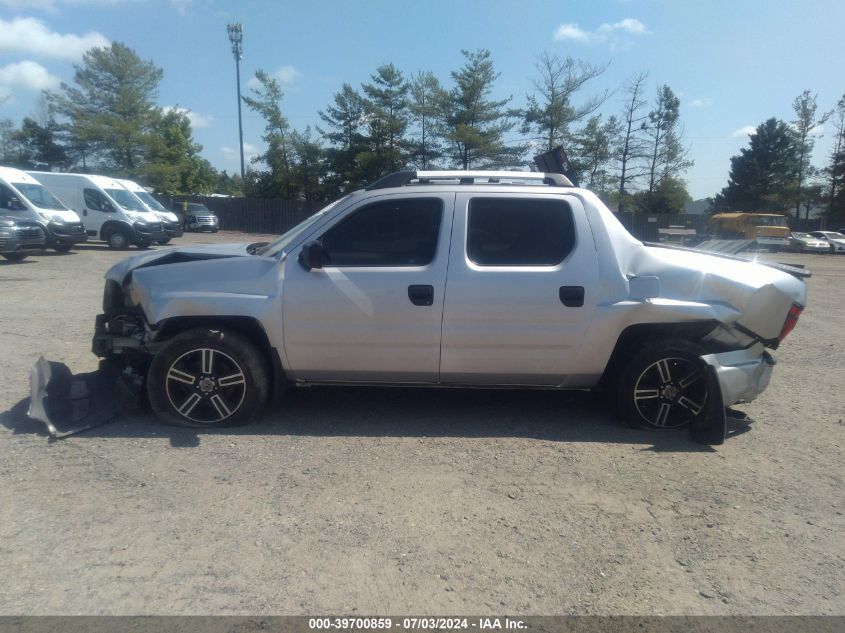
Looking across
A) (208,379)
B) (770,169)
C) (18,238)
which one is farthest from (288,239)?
(770,169)

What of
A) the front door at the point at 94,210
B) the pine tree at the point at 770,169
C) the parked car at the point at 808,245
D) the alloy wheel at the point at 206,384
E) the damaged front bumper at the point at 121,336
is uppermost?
the pine tree at the point at 770,169

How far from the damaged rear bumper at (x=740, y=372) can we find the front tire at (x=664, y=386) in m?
0.12

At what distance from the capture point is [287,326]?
4.73 m

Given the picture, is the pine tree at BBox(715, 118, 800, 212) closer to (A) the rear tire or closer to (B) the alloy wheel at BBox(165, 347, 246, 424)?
(A) the rear tire

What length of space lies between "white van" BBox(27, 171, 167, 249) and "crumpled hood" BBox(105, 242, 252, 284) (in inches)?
712

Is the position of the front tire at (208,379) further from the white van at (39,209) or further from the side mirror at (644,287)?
the white van at (39,209)

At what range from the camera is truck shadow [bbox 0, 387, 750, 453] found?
4.76 metres

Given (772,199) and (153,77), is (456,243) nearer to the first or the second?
(153,77)

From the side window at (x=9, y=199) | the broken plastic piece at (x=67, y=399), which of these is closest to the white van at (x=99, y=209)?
the side window at (x=9, y=199)

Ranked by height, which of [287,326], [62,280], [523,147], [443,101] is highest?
[443,101]

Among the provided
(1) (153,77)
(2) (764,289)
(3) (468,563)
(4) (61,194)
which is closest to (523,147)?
(4) (61,194)

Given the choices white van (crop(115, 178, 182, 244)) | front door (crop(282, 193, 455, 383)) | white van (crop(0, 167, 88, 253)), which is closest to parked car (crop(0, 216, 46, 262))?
white van (crop(0, 167, 88, 253))

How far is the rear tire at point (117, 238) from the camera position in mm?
21781

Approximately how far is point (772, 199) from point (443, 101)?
115 ft
